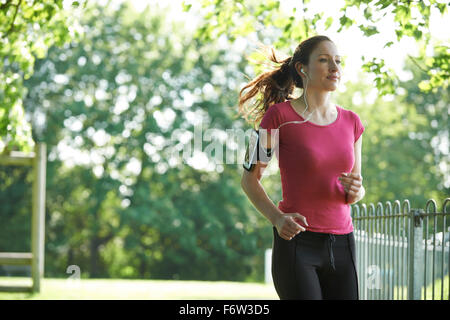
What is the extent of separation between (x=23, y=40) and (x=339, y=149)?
18.3 ft

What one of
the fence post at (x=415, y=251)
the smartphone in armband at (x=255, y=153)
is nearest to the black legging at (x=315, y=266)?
the smartphone in armband at (x=255, y=153)

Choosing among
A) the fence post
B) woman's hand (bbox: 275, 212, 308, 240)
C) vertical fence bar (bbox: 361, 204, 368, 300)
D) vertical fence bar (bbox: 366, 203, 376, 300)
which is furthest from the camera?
vertical fence bar (bbox: 361, 204, 368, 300)

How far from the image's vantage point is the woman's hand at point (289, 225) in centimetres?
278

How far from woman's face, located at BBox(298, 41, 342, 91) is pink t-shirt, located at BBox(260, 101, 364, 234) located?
22cm

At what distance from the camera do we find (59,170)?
29.2 meters

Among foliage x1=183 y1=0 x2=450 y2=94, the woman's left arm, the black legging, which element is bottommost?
the black legging

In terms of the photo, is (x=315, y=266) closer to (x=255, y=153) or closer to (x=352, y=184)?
(x=352, y=184)

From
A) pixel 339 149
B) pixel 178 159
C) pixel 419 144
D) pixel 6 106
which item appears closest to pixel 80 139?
pixel 178 159

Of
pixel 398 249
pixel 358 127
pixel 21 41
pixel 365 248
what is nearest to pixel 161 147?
pixel 21 41

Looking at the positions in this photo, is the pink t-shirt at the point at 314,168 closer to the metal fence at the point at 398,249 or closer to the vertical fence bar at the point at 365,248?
the metal fence at the point at 398,249

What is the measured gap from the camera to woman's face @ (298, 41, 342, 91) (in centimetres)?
315

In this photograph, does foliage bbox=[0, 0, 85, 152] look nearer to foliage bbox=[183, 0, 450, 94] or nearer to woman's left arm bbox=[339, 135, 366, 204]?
foliage bbox=[183, 0, 450, 94]

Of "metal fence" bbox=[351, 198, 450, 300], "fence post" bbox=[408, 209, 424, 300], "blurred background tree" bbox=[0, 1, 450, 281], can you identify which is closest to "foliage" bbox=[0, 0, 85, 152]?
"metal fence" bbox=[351, 198, 450, 300]
